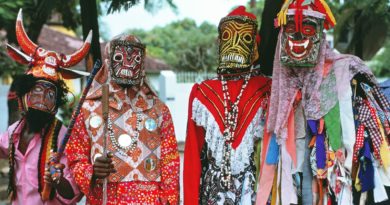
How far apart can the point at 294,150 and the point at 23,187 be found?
1902mm

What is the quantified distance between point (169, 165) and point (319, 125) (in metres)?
0.99

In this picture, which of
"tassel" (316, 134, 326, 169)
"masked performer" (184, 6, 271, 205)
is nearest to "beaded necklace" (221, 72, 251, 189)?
"masked performer" (184, 6, 271, 205)

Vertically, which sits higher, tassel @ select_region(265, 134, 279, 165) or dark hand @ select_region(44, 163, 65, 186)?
tassel @ select_region(265, 134, 279, 165)

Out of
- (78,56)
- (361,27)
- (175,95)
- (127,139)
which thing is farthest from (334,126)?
(175,95)

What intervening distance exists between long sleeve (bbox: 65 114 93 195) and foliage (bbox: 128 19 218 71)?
61.7ft

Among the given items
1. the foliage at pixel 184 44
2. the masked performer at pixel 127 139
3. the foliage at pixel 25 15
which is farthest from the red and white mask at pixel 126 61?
the foliage at pixel 184 44

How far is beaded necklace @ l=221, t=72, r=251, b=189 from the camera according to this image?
3729 mm

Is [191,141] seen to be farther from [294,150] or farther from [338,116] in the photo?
[338,116]

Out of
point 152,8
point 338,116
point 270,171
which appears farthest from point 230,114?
point 152,8

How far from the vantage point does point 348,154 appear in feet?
11.7

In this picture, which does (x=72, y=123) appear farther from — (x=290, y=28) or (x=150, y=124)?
(x=290, y=28)

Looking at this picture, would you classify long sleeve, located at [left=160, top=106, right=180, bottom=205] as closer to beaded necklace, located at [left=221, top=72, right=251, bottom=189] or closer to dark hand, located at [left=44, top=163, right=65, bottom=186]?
beaded necklace, located at [left=221, top=72, right=251, bottom=189]

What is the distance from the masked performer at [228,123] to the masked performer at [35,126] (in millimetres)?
866

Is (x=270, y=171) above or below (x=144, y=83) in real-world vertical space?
below
